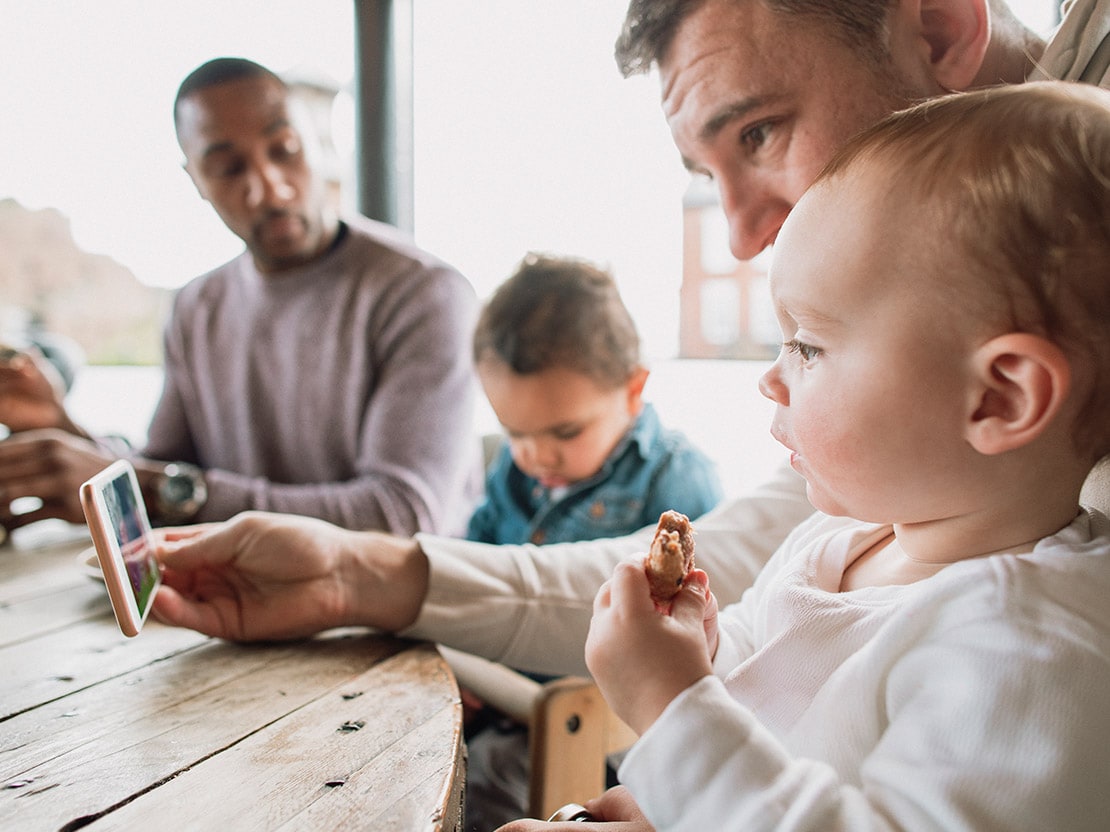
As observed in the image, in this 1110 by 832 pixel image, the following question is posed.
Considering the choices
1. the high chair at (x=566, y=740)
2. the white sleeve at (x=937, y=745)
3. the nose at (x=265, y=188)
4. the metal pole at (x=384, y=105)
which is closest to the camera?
the white sleeve at (x=937, y=745)

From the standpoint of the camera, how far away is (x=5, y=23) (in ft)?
11.2

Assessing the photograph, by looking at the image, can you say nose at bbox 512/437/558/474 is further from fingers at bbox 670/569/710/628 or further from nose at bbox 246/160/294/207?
fingers at bbox 670/569/710/628

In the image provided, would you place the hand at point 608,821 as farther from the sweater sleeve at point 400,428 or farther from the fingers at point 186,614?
the sweater sleeve at point 400,428

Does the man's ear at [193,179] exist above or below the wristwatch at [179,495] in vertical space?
above

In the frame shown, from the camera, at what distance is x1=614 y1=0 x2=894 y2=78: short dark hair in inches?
38.2

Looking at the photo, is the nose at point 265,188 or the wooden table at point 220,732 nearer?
the wooden table at point 220,732

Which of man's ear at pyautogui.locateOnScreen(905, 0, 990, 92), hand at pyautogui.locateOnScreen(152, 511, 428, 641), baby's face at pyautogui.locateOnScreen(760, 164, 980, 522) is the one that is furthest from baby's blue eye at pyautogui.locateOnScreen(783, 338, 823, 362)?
hand at pyautogui.locateOnScreen(152, 511, 428, 641)

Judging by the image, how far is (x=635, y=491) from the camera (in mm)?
1887

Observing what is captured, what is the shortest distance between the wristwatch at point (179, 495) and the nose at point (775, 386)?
1.49 m

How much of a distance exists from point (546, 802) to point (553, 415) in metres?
0.82

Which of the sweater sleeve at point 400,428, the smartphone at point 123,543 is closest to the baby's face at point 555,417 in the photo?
the sweater sleeve at point 400,428

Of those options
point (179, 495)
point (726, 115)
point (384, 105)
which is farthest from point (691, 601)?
point (384, 105)

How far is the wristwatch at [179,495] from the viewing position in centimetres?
184

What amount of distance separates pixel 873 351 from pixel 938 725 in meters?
0.26
